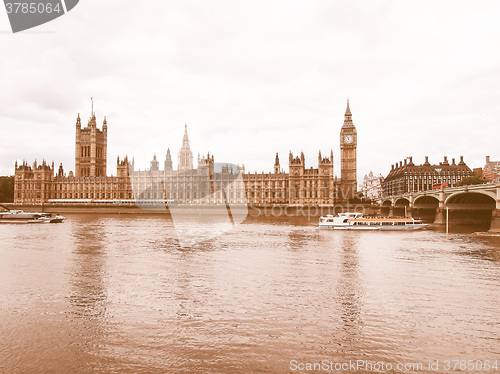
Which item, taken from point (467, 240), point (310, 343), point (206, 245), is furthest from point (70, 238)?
point (467, 240)

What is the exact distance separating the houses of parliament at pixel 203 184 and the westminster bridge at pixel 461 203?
137ft

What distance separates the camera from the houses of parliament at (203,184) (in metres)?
128

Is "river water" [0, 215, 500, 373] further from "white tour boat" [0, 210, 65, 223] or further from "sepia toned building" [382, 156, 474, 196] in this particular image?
"sepia toned building" [382, 156, 474, 196]

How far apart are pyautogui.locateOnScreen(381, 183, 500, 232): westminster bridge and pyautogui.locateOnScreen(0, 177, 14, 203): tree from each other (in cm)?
13945

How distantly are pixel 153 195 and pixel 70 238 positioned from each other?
98.7m

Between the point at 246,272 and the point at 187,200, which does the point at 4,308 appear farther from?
the point at 187,200

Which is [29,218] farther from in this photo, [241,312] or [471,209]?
[471,209]

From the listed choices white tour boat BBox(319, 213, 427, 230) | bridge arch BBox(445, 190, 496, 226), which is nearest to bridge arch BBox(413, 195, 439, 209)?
bridge arch BBox(445, 190, 496, 226)

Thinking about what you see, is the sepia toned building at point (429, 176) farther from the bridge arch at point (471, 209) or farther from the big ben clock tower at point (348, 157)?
the bridge arch at point (471, 209)

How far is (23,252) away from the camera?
33656mm

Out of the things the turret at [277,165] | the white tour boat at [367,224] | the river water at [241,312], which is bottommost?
the river water at [241,312]

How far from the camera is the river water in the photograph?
12.6 meters

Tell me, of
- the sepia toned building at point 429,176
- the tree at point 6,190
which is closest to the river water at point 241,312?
the sepia toned building at point 429,176

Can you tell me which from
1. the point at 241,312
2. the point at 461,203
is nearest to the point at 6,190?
the point at 461,203
